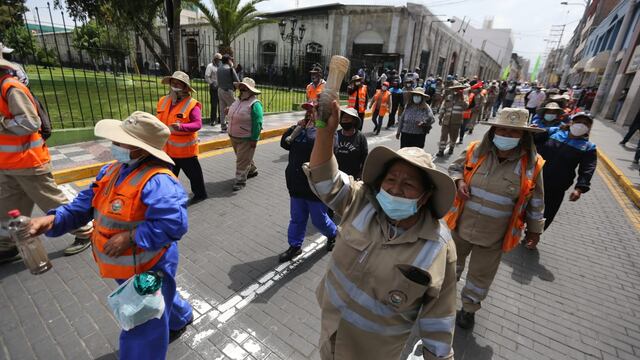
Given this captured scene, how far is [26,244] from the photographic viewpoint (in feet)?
6.35

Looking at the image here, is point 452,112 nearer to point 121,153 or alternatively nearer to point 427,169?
point 427,169

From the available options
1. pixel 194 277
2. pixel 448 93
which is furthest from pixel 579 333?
pixel 448 93

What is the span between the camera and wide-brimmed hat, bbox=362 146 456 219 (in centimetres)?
152

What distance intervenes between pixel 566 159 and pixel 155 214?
5.06 metres

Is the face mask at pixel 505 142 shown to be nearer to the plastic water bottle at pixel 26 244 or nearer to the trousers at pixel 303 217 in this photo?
the trousers at pixel 303 217

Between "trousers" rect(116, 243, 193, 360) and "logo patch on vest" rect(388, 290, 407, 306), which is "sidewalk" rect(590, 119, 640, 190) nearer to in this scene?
"logo patch on vest" rect(388, 290, 407, 306)

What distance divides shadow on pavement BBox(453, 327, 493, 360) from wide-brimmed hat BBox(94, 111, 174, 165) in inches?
112

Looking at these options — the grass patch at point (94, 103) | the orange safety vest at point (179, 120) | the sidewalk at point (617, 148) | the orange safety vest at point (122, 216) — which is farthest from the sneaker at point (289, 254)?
the sidewalk at point (617, 148)

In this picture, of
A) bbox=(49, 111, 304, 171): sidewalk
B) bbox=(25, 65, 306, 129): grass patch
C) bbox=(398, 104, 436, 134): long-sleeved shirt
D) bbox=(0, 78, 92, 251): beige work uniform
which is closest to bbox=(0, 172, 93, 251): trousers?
bbox=(0, 78, 92, 251): beige work uniform

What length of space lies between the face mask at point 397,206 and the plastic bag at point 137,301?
4.88 ft

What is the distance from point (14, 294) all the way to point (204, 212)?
2.28 meters

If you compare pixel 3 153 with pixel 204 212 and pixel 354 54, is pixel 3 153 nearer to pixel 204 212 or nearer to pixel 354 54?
pixel 204 212

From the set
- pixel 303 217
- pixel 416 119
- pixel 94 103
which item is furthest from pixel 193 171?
pixel 94 103

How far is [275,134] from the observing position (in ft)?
33.9
